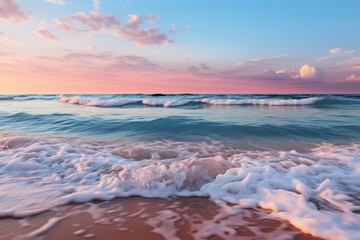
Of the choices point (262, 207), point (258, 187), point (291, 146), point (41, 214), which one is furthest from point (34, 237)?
point (291, 146)

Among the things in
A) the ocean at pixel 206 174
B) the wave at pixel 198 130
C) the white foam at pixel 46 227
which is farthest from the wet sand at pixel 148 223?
the wave at pixel 198 130

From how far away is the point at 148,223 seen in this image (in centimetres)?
220

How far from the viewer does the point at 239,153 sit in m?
4.60

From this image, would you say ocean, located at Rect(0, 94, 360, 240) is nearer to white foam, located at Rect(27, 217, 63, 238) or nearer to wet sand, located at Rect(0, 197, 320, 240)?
wet sand, located at Rect(0, 197, 320, 240)

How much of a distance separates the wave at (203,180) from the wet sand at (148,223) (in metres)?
0.18

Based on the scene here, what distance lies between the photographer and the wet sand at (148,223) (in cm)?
200

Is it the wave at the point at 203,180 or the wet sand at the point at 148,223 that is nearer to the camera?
the wet sand at the point at 148,223

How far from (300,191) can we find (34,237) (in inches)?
108

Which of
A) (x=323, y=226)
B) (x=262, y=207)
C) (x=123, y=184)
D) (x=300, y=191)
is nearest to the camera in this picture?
(x=323, y=226)

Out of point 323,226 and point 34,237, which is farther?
point 323,226

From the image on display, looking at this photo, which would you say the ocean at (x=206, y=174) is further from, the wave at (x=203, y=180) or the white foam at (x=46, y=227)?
the white foam at (x=46, y=227)

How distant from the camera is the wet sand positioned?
78.6 inches

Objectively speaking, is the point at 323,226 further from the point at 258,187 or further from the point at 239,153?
the point at 239,153

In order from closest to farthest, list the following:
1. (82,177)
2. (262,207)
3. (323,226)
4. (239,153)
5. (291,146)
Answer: (323,226) < (262,207) < (82,177) < (239,153) < (291,146)
